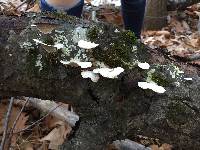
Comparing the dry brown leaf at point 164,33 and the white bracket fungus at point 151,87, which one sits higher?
the white bracket fungus at point 151,87

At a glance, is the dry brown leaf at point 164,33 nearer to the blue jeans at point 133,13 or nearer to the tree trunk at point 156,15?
the tree trunk at point 156,15

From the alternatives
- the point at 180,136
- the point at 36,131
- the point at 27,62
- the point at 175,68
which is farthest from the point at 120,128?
the point at 36,131

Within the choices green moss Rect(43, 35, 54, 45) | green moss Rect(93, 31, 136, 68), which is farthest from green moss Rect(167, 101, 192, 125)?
green moss Rect(43, 35, 54, 45)

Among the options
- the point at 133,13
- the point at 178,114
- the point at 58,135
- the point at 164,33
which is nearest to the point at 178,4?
the point at 164,33

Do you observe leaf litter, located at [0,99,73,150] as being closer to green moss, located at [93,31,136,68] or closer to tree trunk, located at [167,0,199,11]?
green moss, located at [93,31,136,68]

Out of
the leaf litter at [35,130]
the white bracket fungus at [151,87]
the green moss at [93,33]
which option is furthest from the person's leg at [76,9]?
the white bracket fungus at [151,87]

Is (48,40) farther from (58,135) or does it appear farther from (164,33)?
(164,33)
